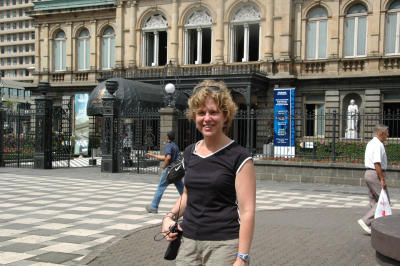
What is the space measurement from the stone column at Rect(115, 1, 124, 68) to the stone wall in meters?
18.8

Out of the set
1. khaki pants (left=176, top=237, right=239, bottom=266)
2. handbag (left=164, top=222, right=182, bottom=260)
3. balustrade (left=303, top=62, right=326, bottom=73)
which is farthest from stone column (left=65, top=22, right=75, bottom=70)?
khaki pants (left=176, top=237, right=239, bottom=266)

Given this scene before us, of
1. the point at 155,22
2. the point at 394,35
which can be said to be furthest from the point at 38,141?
the point at 394,35

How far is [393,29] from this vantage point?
2566 cm

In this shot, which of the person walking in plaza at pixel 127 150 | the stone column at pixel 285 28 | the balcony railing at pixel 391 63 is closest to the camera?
the person walking in plaza at pixel 127 150

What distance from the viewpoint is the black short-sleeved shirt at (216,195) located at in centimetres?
311

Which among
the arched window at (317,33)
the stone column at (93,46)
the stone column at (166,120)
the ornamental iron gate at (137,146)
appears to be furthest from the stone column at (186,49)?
the stone column at (166,120)

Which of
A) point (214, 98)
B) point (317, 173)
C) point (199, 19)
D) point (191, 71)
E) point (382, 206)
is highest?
point (199, 19)

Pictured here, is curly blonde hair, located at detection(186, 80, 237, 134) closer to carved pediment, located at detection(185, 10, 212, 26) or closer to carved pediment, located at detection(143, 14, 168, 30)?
carved pediment, located at detection(185, 10, 212, 26)

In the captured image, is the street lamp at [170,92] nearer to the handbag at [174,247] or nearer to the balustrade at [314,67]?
the balustrade at [314,67]

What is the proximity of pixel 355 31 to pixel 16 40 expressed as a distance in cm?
8976

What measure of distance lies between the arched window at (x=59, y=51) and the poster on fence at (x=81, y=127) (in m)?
9.71

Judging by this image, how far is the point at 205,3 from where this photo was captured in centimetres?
2980

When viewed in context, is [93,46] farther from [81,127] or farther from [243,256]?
[243,256]

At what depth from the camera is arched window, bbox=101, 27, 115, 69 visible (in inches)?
1348
